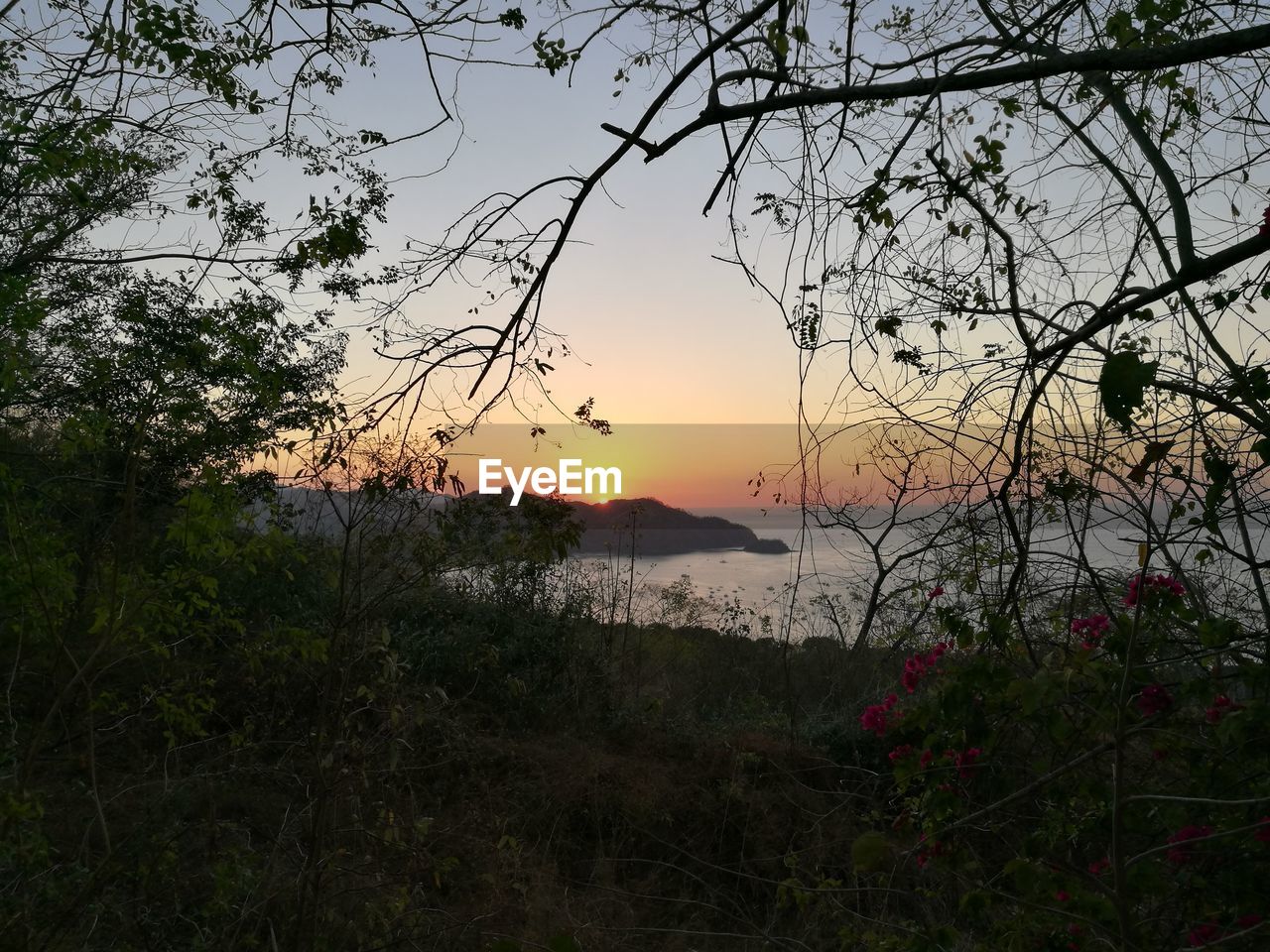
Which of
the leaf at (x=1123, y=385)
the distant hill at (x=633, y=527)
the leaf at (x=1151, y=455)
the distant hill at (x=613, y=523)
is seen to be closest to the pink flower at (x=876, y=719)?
the leaf at (x=1151, y=455)

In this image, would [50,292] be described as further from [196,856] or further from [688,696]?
[688,696]

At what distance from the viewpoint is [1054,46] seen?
2205 millimetres

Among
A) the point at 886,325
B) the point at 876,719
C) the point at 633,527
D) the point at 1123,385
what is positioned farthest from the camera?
the point at 633,527

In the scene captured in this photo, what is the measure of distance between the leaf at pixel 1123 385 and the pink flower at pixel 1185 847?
1205mm

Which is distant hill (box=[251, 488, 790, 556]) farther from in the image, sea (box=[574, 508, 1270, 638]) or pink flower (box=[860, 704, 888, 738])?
pink flower (box=[860, 704, 888, 738])

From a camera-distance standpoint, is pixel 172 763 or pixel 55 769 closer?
pixel 55 769

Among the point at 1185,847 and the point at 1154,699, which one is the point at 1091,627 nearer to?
the point at 1154,699

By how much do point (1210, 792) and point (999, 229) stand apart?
4.94 feet

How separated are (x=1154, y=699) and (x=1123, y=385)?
1.22 meters

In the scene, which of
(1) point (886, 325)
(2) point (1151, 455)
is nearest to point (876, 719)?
(1) point (886, 325)

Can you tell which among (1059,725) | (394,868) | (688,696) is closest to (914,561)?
(1059,725)

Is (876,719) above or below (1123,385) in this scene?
below

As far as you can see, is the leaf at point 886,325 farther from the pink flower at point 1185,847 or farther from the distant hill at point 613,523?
the distant hill at point 613,523

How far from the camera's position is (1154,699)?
2098mm
